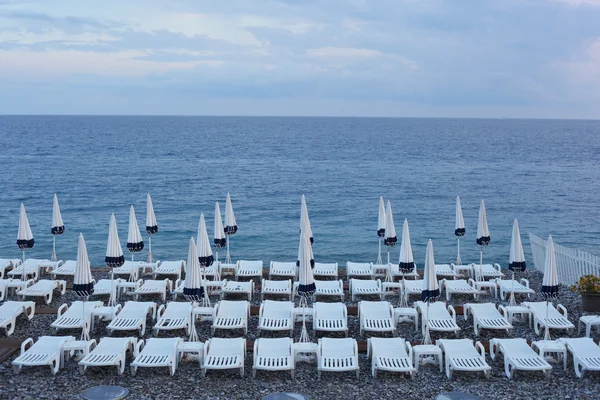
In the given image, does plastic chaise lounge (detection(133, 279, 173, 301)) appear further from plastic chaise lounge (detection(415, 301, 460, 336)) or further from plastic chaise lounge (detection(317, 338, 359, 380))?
plastic chaise lounge (detection(415, 301, 460, 336))

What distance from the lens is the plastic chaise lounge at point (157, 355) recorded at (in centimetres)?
976

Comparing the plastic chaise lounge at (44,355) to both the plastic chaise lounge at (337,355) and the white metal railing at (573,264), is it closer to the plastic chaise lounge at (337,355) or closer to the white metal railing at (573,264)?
the plastic chaise lounge at (337,355)

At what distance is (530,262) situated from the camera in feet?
82.5

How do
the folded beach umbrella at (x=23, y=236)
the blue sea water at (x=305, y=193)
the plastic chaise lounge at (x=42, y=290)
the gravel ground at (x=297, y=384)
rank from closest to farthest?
the gravel ground at (x=297, y=384)
the plastic chaise lounge at (x=42, y=290)
the folded beach umbrella at (x=23, y=236)
the blue sea water at (x=305, y=193)

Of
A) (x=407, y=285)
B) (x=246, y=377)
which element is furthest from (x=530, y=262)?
(x=246, y=377)

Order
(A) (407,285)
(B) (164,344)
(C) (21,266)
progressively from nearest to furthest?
(B) (164,344), (A) (407,285), (C) (21,266)

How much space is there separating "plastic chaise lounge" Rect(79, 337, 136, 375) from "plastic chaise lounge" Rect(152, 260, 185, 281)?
16.4 ft

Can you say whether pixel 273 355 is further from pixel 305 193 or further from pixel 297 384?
pixel 305 193

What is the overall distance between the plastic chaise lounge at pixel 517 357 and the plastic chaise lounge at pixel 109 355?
6326 mm

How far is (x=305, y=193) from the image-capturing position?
43969mm

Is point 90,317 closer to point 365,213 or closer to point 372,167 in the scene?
point 365,213

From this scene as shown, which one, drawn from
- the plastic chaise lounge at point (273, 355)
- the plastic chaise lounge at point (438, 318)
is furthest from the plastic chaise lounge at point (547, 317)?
the plastic chaise lounge at point (273, 355)

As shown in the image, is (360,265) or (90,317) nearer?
(90,317)

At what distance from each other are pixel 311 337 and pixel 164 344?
2917mm
